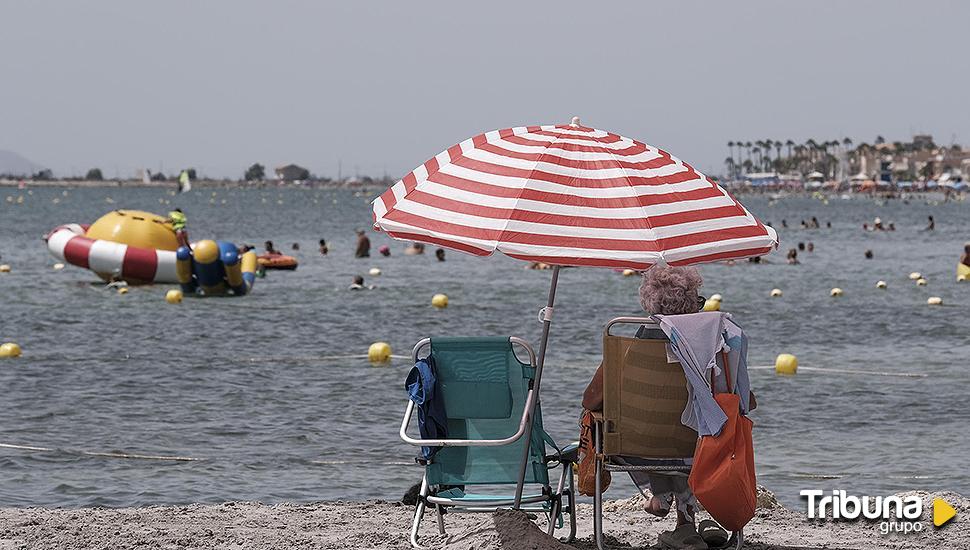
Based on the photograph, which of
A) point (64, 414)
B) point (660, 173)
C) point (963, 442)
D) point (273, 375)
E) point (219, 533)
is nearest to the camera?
point (660, 173)

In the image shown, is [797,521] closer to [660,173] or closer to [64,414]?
[660,173]

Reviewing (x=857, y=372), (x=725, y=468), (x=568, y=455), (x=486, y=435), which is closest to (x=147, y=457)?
(x=486, y=435)

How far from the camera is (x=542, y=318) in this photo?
6.16m

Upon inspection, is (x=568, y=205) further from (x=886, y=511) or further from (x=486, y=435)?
(x=886, y=511)

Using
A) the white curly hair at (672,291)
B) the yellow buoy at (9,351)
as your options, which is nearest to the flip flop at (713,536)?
the white curly hair at (672,291)

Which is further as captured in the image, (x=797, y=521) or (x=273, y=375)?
(x=273, y=375)

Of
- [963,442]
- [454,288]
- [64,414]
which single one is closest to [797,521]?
[963,442]

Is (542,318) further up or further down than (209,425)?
further up

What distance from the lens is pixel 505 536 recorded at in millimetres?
5672

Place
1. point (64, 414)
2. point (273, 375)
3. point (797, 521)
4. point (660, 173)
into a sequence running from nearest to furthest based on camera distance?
point (660, 173), point (797, 521), point (64, 414), point (273, 375)

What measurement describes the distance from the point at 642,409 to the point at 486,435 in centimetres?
85

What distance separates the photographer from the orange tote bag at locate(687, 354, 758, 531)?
5629 millimetres

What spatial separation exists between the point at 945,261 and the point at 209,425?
34.9 m

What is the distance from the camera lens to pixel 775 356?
17438 mm
